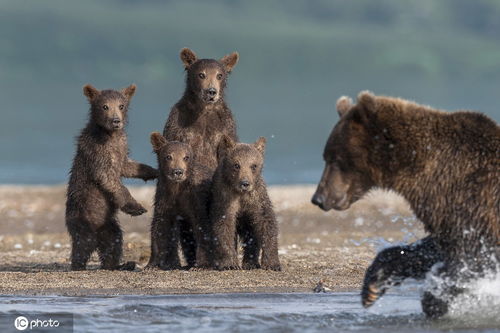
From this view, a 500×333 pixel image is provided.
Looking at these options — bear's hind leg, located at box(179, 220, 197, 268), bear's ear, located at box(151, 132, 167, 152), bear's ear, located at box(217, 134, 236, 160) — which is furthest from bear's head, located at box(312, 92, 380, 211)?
bear's hind leg, located at box(179, 220, 197, 268)

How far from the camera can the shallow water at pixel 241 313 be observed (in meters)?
7.40

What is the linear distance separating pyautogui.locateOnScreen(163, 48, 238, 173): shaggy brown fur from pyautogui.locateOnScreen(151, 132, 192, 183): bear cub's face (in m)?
0.45

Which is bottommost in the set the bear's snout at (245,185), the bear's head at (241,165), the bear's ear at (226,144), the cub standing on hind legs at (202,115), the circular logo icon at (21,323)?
the circular logo icon at (21,323)

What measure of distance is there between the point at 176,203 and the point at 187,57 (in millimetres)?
A: 1748

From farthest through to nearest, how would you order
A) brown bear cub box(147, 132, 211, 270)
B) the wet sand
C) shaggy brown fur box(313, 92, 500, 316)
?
brown bear cub box(147, 132, 211, 270) < the wet sand < shaggy brown fur box(313, 92, 500, 316)

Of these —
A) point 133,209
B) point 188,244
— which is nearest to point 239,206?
point 188,244

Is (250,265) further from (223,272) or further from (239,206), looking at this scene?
(239,206)

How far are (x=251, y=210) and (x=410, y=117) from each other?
10.6 ft

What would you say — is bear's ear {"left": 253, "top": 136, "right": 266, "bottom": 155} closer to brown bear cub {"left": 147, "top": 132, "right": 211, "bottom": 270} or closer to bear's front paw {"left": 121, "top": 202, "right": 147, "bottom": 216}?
brown bear cub {"left": 147, "top": 132, "right": 211, "bottom": 270}

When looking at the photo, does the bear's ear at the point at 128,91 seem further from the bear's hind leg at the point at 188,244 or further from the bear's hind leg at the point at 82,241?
the bear's hind leg at the point at 188,244

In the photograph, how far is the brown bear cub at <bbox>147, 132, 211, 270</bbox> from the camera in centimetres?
1063

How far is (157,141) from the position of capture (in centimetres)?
1088

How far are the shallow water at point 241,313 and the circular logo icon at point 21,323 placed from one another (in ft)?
0.18

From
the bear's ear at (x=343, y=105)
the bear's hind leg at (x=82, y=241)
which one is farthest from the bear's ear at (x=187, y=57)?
→ the bear's ear at (x=343, y=105)
